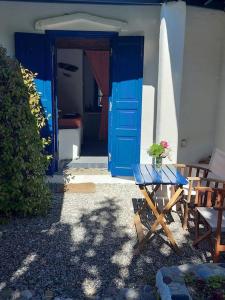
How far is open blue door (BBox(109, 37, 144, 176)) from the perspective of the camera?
6.21 metres

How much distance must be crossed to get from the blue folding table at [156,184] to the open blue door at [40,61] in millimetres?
2258

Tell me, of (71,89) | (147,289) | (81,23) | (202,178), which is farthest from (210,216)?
(71,89)

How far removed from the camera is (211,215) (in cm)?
414

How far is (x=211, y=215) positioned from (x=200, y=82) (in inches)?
116

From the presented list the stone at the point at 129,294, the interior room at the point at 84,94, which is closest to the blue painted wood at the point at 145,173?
the stone at the point at 129,294

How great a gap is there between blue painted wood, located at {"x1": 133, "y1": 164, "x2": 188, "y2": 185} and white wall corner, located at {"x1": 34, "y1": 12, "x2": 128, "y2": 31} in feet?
8.91

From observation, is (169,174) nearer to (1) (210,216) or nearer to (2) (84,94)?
(1) (210,216)

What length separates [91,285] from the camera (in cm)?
345

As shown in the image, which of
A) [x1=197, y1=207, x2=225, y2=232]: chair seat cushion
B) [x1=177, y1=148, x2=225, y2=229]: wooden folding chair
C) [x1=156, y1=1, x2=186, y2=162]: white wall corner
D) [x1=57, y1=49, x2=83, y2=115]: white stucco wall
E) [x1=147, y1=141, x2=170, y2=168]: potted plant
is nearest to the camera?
[x1=197, y1=207, x2=225, y2=232]: chair seat cushion

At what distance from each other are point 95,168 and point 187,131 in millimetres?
2187

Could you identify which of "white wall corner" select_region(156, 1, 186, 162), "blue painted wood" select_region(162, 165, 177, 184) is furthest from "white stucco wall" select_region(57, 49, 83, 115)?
"blue painted wood" select_region(162, 165, 177, 184)

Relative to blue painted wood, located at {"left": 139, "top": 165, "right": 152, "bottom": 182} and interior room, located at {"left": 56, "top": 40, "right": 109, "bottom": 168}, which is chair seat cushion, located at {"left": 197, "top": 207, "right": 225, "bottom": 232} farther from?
interior room, located at {"left": 56, "top": 40, "right": 109, "bottom": 168}

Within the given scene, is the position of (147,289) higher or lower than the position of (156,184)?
lower

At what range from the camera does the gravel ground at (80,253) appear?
345cm
